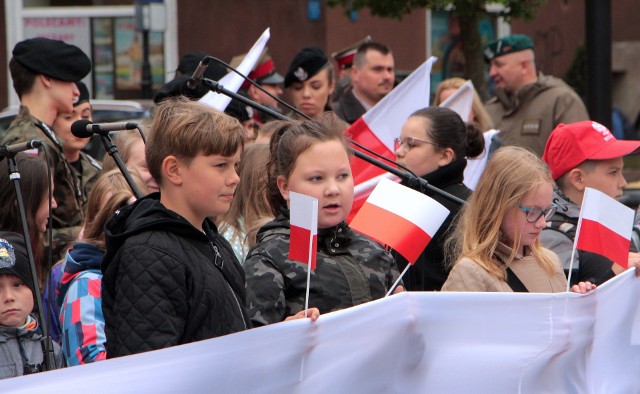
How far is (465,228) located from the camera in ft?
14.9

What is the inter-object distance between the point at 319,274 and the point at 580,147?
2.03 metres

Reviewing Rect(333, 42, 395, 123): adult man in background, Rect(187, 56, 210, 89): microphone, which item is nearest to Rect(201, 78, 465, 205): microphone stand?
Rect(187, 56, 210, 89): microphone

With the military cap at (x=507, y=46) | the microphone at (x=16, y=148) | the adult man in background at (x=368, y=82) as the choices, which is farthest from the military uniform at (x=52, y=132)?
the military cap at (x=507, y=46)

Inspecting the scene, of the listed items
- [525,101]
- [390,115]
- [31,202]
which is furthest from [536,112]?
[31,202]

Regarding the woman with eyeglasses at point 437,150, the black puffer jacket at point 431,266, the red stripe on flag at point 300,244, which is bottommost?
the black puffer jacket at point 431,266

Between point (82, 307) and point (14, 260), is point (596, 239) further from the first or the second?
point (14, 260)

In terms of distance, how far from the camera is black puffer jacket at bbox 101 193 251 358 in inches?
129

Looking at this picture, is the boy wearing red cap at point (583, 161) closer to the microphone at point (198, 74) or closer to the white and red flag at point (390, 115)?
the white and red flag at point (390, 115)

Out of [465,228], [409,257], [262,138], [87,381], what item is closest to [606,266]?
[465,228]

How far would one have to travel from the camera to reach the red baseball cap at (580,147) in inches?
215

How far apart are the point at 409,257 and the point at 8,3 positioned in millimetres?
14863

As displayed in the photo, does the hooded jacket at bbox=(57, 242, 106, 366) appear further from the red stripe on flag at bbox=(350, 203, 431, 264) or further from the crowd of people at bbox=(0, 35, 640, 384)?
the red stripe on flag at bbox=(350, 203, 431, 264)


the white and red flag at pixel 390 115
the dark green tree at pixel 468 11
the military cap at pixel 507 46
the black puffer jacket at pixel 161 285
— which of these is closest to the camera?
the black puffer jacket at pixel 161 285

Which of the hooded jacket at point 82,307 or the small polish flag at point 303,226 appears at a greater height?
the small polish flag at point 303,226
